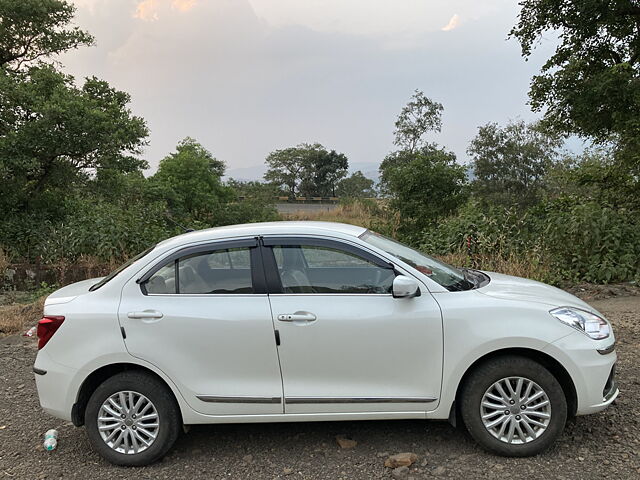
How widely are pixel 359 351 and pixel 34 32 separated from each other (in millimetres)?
11856

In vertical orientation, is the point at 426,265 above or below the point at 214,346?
above

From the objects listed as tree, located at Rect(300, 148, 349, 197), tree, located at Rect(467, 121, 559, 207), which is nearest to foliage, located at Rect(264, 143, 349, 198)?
tree, located at Rect(300, 148, 349, 197)

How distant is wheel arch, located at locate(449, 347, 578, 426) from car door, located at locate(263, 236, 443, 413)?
0.19 meters

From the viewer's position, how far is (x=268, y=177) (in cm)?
4303

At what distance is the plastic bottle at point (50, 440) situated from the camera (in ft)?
12.5

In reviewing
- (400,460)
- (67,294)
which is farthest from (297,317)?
(67,294)

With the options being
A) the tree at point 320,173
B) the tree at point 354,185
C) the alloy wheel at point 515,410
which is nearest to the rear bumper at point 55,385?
the alloy wheel at point 515,410

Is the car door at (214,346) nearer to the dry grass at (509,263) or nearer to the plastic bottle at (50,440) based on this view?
the plastic bottle at (50,440)

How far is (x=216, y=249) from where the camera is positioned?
3666mm

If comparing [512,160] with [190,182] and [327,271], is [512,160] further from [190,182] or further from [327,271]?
[327,271]

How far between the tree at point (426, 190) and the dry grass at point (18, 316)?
728 centimetres

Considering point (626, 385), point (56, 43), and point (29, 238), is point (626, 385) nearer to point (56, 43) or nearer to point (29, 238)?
point (29, 238)

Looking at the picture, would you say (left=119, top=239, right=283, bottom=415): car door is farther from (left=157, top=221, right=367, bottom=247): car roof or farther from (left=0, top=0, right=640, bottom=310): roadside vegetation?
(left=0, top=0, right=640, bottom=310): roadside vegetation

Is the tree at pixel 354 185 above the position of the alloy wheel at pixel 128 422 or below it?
above
